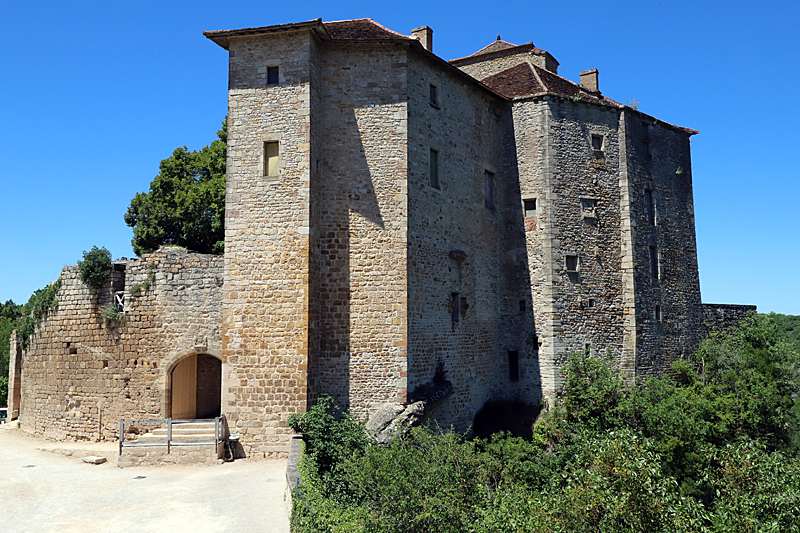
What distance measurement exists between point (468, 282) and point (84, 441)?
13197 mm

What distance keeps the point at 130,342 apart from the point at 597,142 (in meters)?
18.3

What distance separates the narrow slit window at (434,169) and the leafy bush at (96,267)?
10.5 metres

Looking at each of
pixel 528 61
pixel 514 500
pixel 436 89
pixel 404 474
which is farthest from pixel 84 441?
pixel 528 61

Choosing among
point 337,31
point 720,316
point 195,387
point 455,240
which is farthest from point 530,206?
point 195,387

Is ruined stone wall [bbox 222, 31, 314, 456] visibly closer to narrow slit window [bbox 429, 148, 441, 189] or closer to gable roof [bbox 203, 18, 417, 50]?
gable roof [bbox 203, 18, 417, 50]

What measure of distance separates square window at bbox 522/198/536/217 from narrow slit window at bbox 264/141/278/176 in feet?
32.5

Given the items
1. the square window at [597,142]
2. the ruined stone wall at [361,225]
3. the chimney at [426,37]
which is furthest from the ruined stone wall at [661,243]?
the ruined stone wall at [361,225]

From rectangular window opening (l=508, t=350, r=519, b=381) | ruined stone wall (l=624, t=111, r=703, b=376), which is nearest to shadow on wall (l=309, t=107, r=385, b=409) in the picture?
rectangular window opening (l=508, t=350, r=519, b=381)

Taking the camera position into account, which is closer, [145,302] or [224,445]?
[224,445]

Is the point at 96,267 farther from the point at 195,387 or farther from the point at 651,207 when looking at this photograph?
the point at 651,207

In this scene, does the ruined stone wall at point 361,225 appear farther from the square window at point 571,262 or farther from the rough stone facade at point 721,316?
the rough stone facade at point 721,316

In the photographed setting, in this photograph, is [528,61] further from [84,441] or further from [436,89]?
[84,441]

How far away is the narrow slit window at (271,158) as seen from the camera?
1780cm

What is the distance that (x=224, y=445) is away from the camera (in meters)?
16.6
